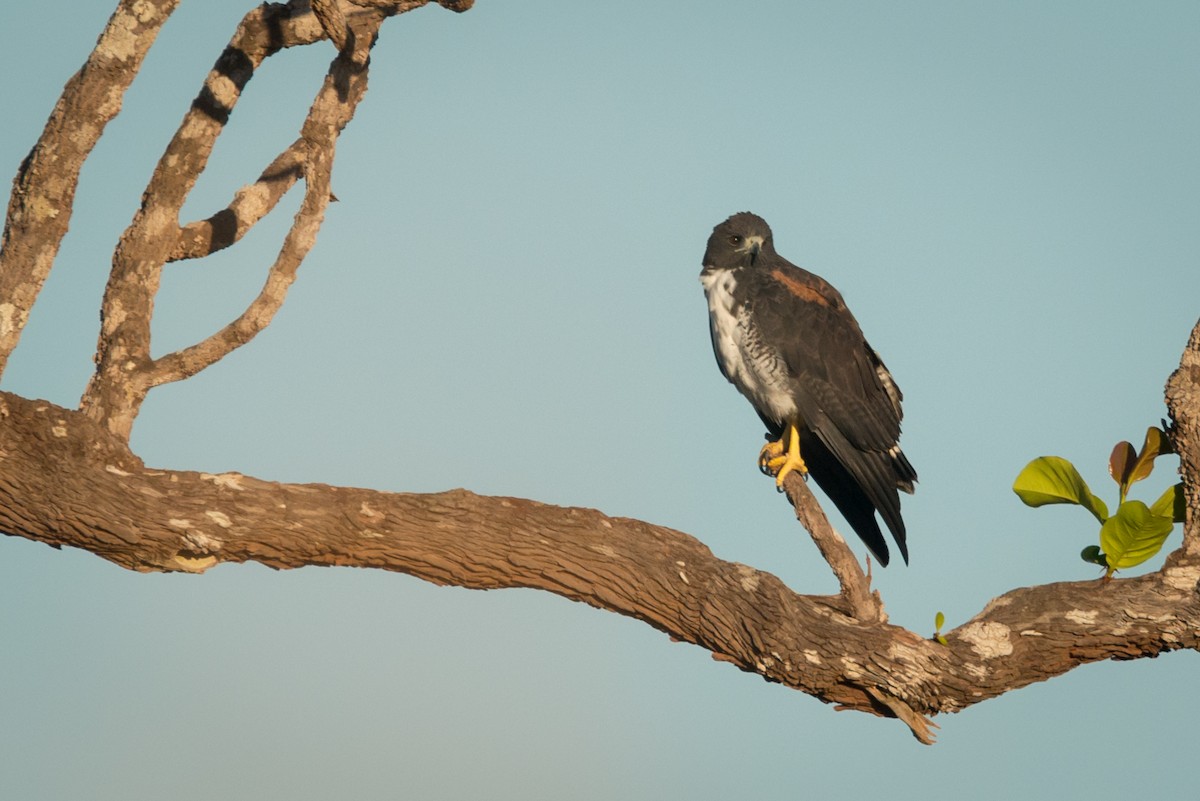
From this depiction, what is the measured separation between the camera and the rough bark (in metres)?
4.47

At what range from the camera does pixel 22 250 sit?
16.0 ft

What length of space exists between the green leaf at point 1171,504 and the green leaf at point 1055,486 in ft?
0.63

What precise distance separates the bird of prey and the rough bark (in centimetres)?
171

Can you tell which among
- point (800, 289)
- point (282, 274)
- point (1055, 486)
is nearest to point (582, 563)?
point (282, 274)

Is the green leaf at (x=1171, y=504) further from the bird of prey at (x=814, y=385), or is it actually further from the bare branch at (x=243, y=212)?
the bare branch at (x=243, y=212)

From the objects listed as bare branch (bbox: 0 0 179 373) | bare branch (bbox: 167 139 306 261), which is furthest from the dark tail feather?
bare branch (bbox: 0 0 179 373)

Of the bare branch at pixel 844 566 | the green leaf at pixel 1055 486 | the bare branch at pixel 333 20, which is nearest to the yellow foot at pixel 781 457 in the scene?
the bare branch at pixel 844 566

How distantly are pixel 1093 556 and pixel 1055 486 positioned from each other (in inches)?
12.5

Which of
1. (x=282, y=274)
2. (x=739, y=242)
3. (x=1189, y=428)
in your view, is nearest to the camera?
(x=1189, y=428)

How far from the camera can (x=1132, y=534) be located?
4793 mm

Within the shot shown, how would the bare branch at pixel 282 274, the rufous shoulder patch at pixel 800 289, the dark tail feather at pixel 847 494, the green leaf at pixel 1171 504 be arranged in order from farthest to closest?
the rufous shoulder patch at pixel 800 289
the dark tail feather at pixel 847 494
the bare branch at pixel 282 274
the green leaf at pixel 1171 504

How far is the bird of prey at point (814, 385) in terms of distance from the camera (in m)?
6.83

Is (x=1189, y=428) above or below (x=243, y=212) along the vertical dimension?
below

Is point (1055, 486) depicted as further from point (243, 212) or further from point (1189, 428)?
point (243, 212)
